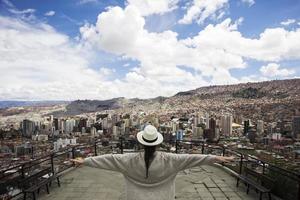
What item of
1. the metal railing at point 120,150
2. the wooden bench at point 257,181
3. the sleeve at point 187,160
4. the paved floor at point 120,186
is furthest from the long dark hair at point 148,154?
the paved floor at point 120,186

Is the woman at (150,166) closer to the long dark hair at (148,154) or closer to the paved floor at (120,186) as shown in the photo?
the long dark hair at (148,154)

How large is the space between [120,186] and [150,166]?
446 centimetres

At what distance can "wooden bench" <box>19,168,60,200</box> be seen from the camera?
5461mm

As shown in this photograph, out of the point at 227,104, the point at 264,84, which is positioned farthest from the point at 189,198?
the point at 264,84

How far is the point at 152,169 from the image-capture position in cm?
267

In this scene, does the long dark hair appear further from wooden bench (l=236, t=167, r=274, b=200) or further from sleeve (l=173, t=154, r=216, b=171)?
wooden bench (l=236, t=167, r=274, b=200)

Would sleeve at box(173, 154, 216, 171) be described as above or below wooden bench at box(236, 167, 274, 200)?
above

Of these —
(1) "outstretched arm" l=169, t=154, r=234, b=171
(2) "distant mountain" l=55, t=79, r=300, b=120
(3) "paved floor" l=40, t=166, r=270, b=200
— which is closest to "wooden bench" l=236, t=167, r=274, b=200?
(3) "paved floor" l=40, t=166, r=270, b=200

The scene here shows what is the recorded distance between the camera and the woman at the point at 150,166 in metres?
2.67

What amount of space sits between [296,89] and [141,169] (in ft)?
349

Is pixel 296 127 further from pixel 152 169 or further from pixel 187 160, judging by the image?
pixel 152 169

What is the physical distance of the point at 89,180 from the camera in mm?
7305

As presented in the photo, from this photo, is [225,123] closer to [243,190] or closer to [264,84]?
[243,190]

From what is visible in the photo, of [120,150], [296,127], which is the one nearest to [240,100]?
[296,127]
